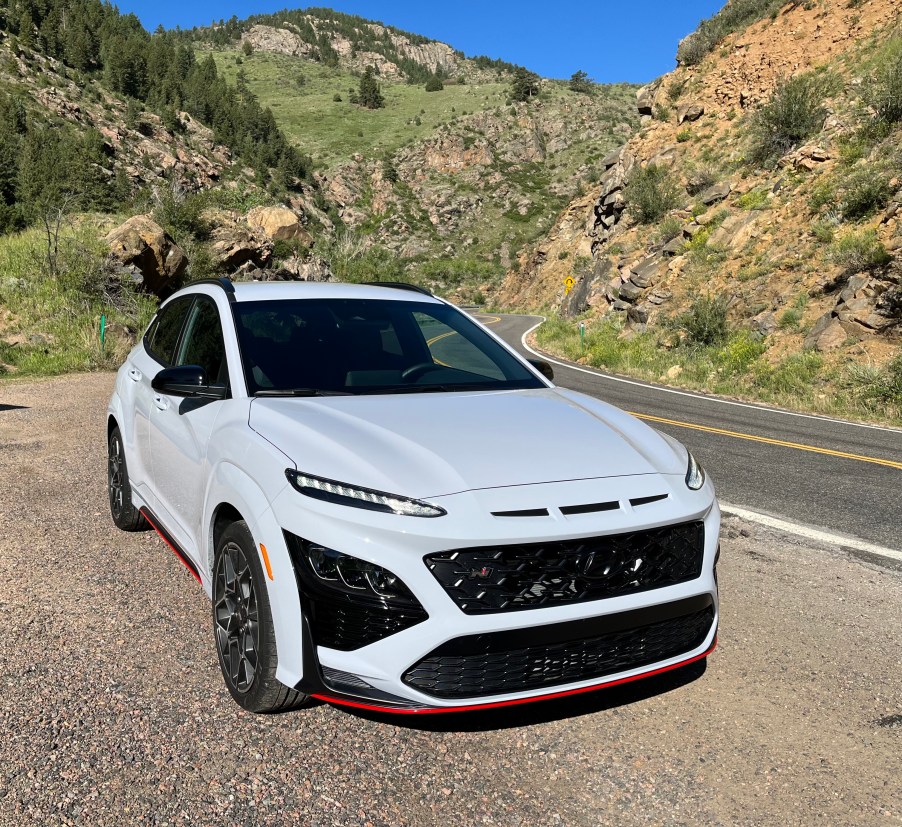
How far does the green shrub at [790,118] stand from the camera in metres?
25.4

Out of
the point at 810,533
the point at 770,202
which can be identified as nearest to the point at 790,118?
the point at 770,202

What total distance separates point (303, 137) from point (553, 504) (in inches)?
4427

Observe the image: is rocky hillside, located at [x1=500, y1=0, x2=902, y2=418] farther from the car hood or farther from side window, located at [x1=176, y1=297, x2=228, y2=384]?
side window, located at [x1=176, y1=297, x2=228, y2=384]

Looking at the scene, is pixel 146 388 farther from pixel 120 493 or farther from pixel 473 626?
pixel 473 626

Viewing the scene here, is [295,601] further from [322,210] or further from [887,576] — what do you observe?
[322,210]

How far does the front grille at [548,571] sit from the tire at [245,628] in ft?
2.38

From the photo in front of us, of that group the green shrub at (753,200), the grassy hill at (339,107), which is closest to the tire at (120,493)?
the green shrub at (753,200)

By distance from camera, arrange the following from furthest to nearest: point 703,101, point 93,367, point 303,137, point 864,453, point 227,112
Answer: point 303,137, point 227,112, point 703,101, point 93,367, point 864,453

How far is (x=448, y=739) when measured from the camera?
9.34 ft

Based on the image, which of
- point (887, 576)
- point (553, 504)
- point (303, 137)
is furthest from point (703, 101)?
point (303, 137)

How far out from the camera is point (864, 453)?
359 inches

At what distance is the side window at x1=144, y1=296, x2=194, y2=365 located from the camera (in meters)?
4.68

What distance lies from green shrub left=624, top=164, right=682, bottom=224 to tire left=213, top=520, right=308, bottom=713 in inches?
1206

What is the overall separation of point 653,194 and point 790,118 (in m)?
6.70
